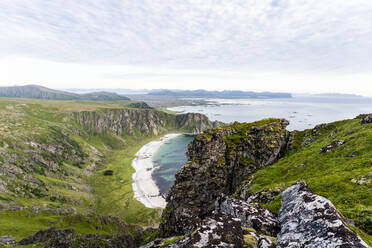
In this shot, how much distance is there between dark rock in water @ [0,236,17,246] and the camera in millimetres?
62681

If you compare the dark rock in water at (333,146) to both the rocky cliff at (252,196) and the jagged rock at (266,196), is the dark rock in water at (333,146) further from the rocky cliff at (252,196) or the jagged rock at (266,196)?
the jagged rock at (266,196)

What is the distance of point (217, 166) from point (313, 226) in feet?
147

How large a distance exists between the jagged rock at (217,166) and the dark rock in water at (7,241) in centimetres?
5926

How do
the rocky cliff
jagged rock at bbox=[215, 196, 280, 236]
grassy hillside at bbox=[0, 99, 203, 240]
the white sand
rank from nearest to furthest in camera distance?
the rocky cliff < jagged rock at bbox=[215, 196, 280, 236] < grassy hillside at bbox=[0, 99, 203, 240] < the white sand

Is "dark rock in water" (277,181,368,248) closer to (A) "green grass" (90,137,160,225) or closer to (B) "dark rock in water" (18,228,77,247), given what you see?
(B) "dark rock in water" (18,228,77,247)

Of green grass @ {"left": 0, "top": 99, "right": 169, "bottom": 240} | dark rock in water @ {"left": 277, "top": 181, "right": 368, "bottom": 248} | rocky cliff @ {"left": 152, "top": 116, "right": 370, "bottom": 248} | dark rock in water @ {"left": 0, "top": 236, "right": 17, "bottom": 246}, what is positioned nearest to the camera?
dark rock in water @ {"left": 277, "top": 181, "right": 368, "bottom": 248}

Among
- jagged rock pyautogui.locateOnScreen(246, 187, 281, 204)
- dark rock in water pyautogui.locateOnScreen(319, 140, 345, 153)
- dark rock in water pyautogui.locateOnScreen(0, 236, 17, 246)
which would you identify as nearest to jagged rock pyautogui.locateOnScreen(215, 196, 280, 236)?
jagged rock pyautogui.locateOnScreen(246, 187, 281, 204)

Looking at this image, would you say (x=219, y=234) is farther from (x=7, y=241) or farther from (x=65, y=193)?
(x=65, y=193)

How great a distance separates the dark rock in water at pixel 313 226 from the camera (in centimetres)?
893

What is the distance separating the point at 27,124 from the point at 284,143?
837 ft

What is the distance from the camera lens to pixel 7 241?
6494 centimetres

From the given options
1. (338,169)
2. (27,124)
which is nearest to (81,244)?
(338,169)

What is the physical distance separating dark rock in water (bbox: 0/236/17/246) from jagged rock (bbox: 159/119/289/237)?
194 feet

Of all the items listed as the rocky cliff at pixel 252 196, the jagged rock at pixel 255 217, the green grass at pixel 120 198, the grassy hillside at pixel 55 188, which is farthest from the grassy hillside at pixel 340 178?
the green grass at pixel 120 198
